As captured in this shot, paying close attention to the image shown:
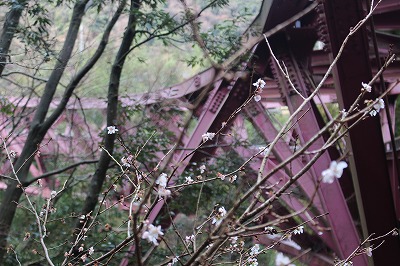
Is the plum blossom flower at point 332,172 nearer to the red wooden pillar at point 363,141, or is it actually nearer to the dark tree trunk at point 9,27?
the red wooden pillar at point 363,141

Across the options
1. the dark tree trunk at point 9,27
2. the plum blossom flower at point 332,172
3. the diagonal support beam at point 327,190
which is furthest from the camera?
the dark tree trunk at point 9,27

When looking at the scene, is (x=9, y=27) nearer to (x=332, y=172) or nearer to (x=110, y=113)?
(x=110, y=113)

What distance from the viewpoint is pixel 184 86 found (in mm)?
8656

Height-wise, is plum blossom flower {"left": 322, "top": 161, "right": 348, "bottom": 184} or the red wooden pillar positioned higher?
plum blossom flower {"left": 322, "top": 161, "right": 348, "bottom": 184}

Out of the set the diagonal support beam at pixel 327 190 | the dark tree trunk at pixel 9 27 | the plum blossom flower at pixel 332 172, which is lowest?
the diagonal support beam at pixel 327 190

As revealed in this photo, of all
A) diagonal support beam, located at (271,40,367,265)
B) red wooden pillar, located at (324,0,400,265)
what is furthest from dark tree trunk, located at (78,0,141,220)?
red wooden pillar, located at (324,0,400,265)

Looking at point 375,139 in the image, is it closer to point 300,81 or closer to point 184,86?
point 300,81

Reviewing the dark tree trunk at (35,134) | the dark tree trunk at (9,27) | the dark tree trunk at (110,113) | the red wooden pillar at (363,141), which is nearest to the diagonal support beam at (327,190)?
the red wooden pillar at (363,141)

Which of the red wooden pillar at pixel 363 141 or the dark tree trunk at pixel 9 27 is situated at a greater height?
the dark tree trunk at pixel 9 27

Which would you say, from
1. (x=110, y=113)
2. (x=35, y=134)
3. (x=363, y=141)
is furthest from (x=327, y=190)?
(x=35, y=134)

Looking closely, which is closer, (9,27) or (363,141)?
(363,141)


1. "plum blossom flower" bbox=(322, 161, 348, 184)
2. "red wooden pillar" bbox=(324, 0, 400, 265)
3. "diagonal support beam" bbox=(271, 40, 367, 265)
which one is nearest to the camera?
"plum blossom flower" bbox=(322, 161, 348, 184)

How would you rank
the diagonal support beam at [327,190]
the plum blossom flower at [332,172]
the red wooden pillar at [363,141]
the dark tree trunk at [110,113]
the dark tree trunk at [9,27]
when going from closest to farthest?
1. the plum blossom flower at [332,172]
2. the red wooden pillar at [363,141]
3. the diagonal support beam at [327,190]
4. the dark tree trunk at [9,27]
5. the dark tree trunk at [110,113]

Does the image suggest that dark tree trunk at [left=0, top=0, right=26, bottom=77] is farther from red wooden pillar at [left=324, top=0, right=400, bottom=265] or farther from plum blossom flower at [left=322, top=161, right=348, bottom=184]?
plum blossom flower at [left=322, top=161, right=348, bottom=184]
